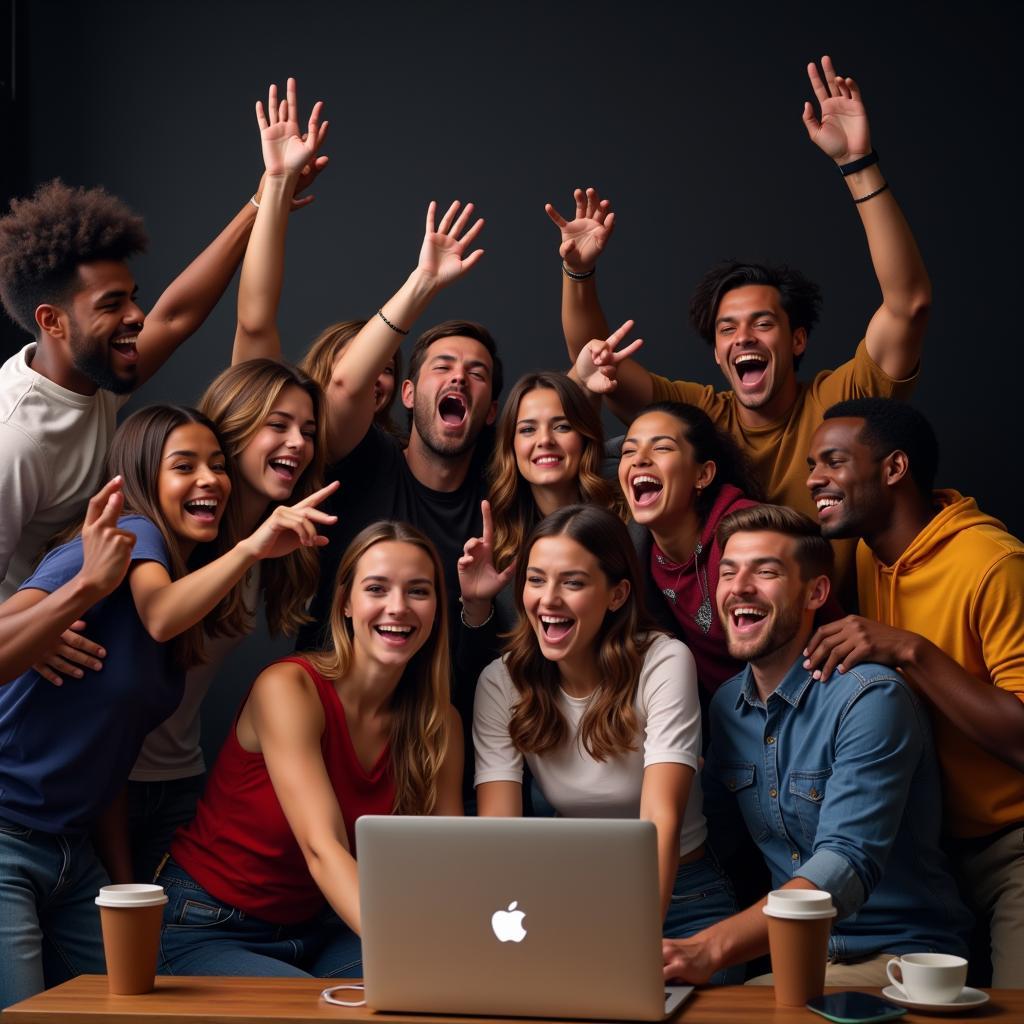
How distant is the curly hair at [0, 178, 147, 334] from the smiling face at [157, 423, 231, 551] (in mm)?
564

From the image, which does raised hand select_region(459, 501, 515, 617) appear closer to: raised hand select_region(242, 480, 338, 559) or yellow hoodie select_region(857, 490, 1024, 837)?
raised hand select_region(242, 480, 338, 559)

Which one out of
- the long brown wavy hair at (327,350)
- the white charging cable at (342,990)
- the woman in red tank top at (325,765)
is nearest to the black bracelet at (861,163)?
the long brown wavy hair at (327,350)

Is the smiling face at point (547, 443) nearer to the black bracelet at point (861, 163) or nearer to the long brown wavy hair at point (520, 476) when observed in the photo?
the long brown wavy hair at point (520, 476)

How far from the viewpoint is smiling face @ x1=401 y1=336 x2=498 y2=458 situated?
143 inches

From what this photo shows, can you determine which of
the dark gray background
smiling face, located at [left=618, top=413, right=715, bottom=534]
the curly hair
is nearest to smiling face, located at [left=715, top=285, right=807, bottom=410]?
smiling face, located at [left=618, top=413, right=715, bottom=534]

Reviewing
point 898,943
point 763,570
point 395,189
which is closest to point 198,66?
point 395,189

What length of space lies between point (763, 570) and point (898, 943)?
0.81 meters

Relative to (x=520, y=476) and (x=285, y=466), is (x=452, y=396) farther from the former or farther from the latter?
(x=285, y=466)

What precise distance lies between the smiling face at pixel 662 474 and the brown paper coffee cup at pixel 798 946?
4.83 ft

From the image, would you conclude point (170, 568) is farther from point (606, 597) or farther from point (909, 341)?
point (909, 341)

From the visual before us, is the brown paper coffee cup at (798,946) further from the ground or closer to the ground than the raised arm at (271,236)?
closer to the ground

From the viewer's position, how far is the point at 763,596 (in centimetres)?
289

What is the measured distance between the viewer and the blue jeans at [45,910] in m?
2.73

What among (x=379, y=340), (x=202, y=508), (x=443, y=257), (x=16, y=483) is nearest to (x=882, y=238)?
(x=443, y=257)
